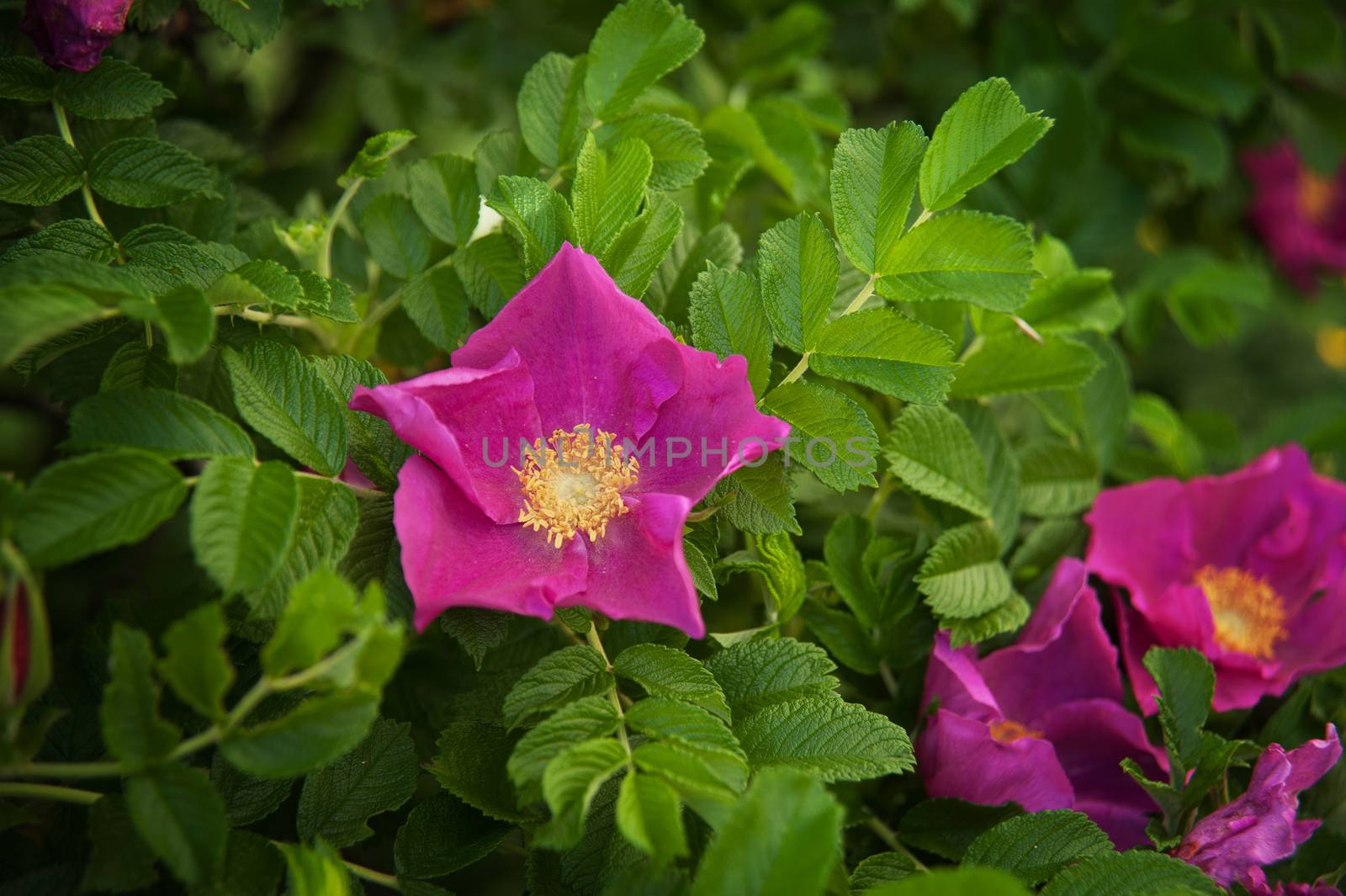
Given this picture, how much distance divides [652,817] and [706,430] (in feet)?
0.90

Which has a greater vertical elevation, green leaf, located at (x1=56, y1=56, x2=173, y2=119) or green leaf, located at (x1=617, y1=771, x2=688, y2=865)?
green leaf, located at (x1=56, y1=56, x2=173, y2=119)

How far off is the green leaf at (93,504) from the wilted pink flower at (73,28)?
0.40 metres

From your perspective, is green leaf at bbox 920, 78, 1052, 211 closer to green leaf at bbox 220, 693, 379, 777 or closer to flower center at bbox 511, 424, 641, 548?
flower center at bbox 511, 424, 641, 548

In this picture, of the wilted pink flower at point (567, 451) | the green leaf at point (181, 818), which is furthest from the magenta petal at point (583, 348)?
the green leaf at point (181, 818)

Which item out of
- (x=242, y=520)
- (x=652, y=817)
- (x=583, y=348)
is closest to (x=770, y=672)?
(x=652, y=817)

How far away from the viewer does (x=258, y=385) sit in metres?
0.74

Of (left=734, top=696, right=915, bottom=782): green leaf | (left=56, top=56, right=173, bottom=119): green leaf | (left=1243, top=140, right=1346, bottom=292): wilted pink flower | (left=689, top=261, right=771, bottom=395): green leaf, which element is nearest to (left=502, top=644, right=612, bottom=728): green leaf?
(left=734, top=696, right=915, bottom=782): green leaf

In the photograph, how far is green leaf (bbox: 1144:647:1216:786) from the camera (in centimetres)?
82

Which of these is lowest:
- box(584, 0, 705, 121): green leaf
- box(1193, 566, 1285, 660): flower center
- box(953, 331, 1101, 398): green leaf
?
box(1193, 566, 1285, 660): flower center

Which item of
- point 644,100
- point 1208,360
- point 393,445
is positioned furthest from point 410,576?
point 1208,360

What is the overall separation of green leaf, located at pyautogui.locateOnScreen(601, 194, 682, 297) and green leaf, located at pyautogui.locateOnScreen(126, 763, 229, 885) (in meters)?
0.43

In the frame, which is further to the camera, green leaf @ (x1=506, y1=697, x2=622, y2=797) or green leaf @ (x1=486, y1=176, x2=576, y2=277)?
green leaf @ (x1=486, y1=176, x2=576, y2=277)

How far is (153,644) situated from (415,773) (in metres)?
0.24

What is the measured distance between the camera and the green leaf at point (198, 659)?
588 mm
